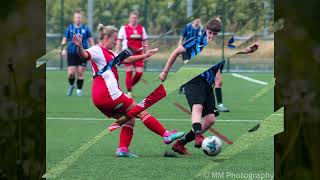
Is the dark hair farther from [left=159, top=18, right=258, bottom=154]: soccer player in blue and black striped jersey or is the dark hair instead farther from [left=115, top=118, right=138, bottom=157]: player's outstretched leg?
[left=159, top=18, right=258, bottom=154]: soccer player in blue and black striped jersey

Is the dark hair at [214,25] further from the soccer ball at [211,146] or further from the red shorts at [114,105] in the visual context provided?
the soccer ball at [211,146]

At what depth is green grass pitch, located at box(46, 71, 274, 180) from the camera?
6020 millimetres

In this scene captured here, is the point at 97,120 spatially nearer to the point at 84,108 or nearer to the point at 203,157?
the point at 84,108

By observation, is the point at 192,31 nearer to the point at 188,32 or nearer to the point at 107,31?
the point at 188,32

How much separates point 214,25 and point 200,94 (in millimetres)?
4078

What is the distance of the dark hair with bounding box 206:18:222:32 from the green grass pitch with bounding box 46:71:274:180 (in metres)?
0.70

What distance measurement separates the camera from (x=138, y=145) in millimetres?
8250

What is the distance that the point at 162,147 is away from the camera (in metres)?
8.08

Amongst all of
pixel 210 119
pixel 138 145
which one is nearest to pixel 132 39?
pixel 138 145

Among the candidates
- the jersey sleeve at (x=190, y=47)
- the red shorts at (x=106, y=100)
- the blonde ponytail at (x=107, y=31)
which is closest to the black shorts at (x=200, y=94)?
the red shorts at (x=106, y=100)

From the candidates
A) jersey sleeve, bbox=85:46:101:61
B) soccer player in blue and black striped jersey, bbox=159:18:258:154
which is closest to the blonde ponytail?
jersey sleeve, bbox=85:46:101:61

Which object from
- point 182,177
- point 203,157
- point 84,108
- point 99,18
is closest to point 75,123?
point 84,108

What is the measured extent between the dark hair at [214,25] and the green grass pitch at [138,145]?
704 mm

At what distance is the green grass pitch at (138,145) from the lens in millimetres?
6020
